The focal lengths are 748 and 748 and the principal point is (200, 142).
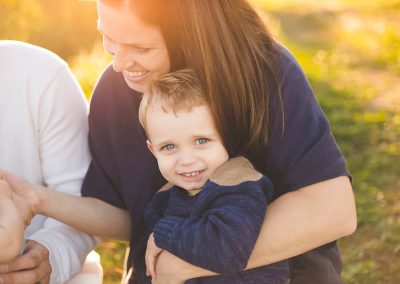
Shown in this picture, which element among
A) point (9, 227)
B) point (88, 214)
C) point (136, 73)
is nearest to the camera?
point (9, 227)

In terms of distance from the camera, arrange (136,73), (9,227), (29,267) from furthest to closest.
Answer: (136,73) → (29,267) → (9,227)

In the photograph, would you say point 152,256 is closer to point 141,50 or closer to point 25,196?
point 25,196

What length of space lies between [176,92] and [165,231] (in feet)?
1.39

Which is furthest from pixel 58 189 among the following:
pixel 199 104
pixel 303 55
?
pixel 303 55

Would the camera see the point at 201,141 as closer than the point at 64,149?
Yes

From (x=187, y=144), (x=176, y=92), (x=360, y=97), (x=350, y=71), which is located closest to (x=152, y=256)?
(x=187, y=144)

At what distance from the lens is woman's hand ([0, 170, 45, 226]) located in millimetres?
2303

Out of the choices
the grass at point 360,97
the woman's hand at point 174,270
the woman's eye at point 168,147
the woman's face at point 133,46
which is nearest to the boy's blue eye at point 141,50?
the woman's face at point 133,46

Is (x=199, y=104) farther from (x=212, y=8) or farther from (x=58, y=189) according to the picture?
(x=58, y=189)

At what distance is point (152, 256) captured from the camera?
2.37 metres

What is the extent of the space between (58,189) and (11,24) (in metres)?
4.15

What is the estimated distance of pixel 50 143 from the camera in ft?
8.79

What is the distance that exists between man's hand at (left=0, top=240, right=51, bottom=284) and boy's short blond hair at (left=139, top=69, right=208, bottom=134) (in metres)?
0.57

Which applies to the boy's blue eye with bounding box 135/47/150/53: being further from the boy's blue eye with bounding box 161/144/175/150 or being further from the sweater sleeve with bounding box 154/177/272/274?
the sweater sleeve with bounding box 154/177/272/274
